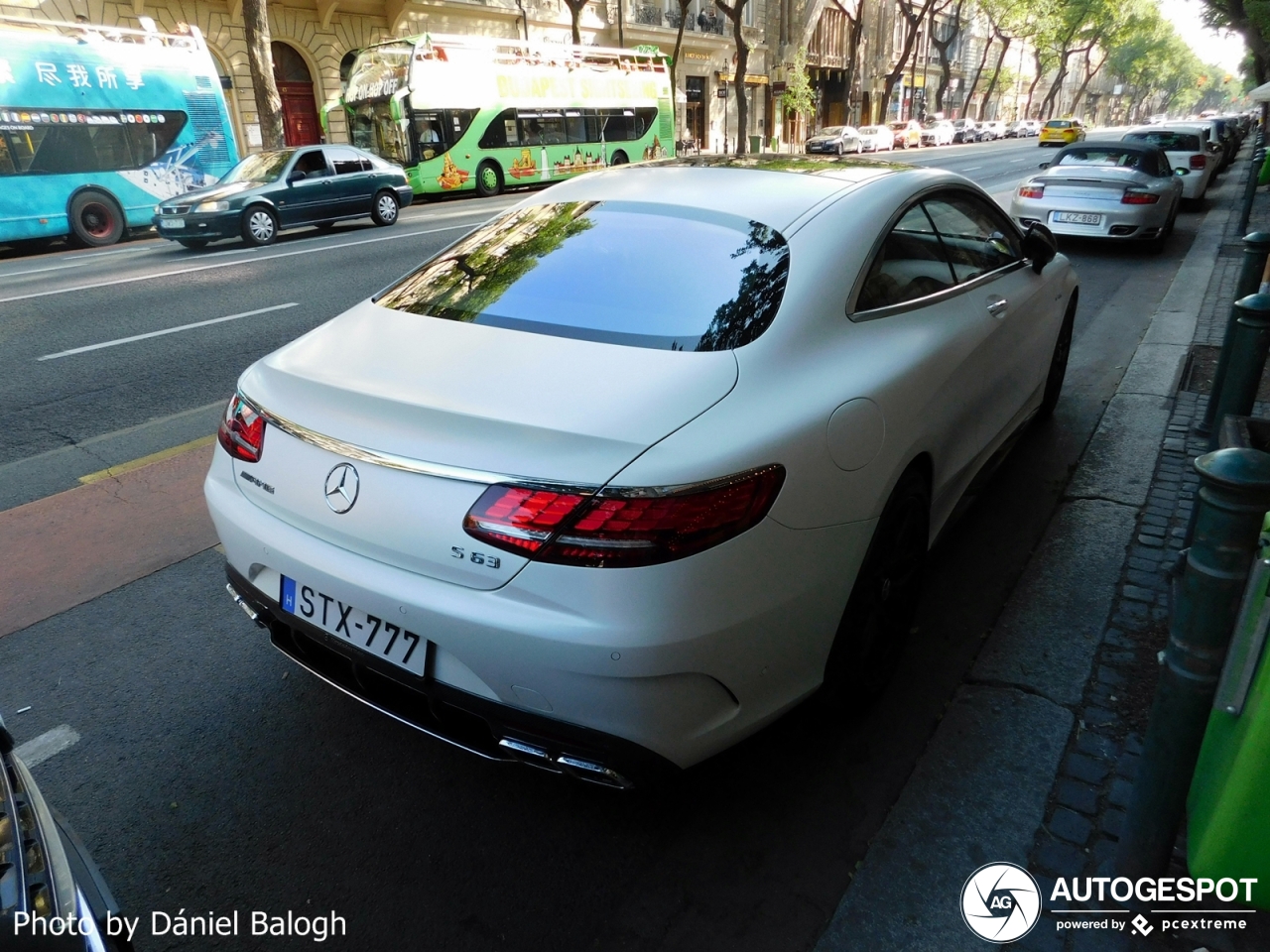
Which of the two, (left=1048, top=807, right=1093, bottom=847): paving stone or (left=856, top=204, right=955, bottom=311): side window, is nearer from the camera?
(left=1048, top=807, right=1093, bottom=847): paving stone

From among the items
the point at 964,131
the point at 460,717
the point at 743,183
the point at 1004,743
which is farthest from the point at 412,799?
the point at 964,131

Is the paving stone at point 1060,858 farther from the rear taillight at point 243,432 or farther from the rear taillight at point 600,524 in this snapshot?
the rear taillight at point 243,432

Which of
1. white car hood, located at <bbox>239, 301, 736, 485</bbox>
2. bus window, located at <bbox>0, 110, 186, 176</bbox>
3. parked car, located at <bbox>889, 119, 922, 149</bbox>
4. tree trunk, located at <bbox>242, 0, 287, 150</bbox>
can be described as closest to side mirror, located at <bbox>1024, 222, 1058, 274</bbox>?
white car hood, located at <bbox>239, 301, 736, 485</bbox>

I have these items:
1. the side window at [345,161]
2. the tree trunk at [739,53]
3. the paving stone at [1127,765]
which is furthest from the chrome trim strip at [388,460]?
the tree trunk at [739,53]

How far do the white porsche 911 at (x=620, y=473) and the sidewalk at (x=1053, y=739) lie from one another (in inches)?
15.3

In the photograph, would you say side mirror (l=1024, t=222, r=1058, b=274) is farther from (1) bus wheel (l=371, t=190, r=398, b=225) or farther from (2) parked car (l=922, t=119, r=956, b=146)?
(2) parked car (l=922, t=119, r=956, b=146)

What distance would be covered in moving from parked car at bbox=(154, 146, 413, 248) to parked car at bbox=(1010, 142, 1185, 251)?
435 inches

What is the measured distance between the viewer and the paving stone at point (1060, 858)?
85.3 inches

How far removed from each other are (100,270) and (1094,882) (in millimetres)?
13737

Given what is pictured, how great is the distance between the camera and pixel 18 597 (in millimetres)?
3523

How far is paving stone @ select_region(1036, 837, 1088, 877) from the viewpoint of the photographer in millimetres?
2166

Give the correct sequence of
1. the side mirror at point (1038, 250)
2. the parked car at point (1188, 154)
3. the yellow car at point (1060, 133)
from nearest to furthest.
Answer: the side mirror at point (1038, 250)
the parked car at point (1188, 154)
the yellow car at point (1060, 133)

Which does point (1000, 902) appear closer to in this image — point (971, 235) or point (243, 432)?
point (243, 432)

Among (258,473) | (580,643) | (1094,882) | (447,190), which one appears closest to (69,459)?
(258,473)
